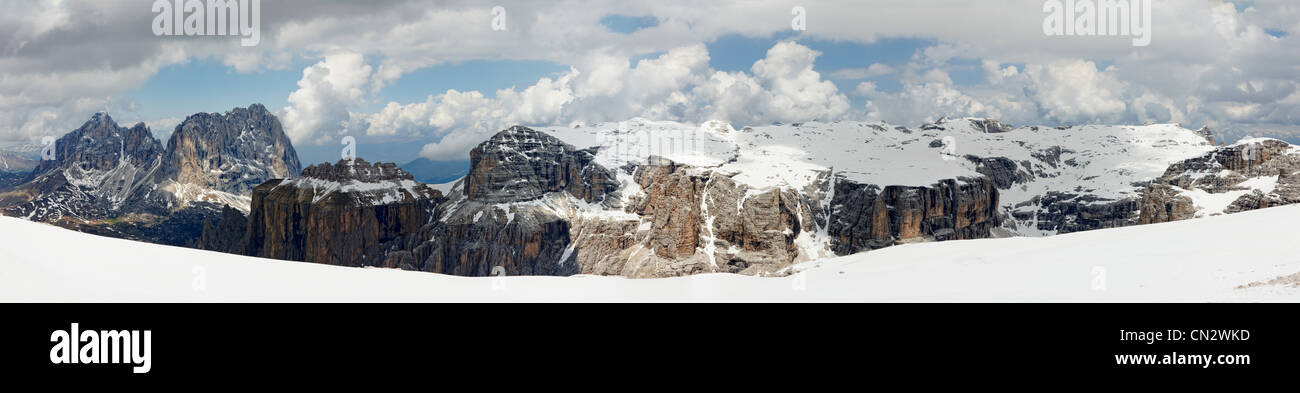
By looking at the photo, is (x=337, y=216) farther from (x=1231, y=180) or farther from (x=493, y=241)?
(x=1231, y=180)

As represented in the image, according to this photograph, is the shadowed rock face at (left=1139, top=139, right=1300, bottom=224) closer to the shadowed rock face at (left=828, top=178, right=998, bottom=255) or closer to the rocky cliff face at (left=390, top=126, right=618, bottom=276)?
the shadowed rock face at (left=828, top=178, right=998, bottom=255)

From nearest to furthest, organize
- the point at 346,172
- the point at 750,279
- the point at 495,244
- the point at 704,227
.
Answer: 1. the point at 750,279
2. the point at 704,227
3. the point at 495,244
4. the point at 346,172

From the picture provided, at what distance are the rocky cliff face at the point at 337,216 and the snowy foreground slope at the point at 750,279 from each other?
179913 mm

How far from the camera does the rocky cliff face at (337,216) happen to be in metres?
182

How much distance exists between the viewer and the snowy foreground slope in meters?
9.41

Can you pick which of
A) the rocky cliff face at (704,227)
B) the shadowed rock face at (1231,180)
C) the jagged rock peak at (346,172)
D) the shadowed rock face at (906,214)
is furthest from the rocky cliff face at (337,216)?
the shadowed rock face at (1231,180)

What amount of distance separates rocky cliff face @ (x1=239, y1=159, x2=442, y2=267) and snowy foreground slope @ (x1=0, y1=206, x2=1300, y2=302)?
17991 centimetres

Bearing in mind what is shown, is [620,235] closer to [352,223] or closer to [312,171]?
[352,223]

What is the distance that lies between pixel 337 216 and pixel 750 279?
188 m

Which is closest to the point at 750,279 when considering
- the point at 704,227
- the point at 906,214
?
the point at 704,227

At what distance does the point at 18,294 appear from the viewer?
8.11 metres

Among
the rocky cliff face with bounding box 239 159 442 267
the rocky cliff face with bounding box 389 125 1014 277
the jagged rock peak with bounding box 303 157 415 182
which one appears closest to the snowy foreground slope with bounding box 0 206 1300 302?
the rocky cliff face with bounding box 389 125 1014 277

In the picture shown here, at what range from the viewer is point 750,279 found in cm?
1658
